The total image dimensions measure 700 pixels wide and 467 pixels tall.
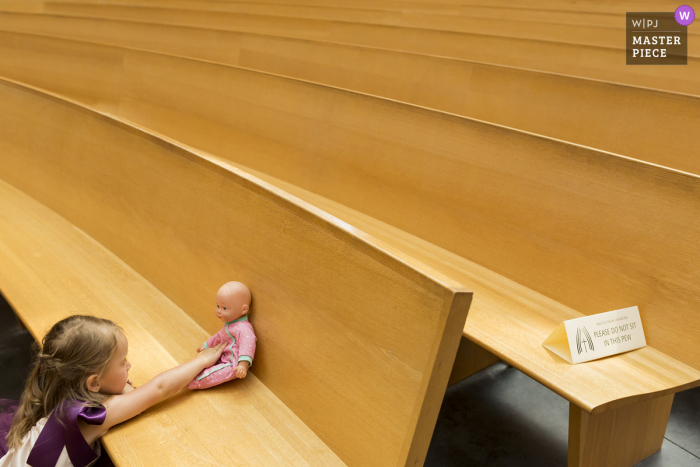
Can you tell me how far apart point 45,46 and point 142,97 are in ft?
2.08

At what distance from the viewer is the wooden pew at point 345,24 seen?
143 centimetres

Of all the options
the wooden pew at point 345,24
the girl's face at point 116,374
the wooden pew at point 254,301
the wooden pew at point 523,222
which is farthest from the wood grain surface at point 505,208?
the wooden pew at point 345,24

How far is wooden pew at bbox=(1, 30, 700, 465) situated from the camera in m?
0.71

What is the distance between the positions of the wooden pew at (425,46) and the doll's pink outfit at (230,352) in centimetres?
110

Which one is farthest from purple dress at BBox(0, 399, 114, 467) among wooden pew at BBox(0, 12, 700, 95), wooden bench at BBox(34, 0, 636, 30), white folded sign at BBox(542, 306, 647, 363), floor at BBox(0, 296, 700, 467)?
wooden bench at BBox(34, 0, 636, 30)

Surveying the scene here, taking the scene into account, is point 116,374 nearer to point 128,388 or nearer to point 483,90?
point 128,388

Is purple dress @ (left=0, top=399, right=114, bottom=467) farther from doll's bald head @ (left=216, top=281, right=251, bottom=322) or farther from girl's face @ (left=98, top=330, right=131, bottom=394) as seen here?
doll's bald head @ (left=216, top=281, right=251, bottom=322)

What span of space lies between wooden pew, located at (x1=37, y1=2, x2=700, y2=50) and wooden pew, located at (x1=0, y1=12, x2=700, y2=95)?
3 centimetres

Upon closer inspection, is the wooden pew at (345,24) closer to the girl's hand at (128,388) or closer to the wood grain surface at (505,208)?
the wood grain surface at (505,208)

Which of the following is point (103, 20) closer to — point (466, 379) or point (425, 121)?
point (425, 121)

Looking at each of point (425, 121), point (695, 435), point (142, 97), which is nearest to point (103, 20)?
point (142, 97)

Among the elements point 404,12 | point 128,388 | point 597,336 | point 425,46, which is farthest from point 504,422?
point 404,12

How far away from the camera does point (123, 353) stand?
659 millimetres

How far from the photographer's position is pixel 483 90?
1266 millimetres
